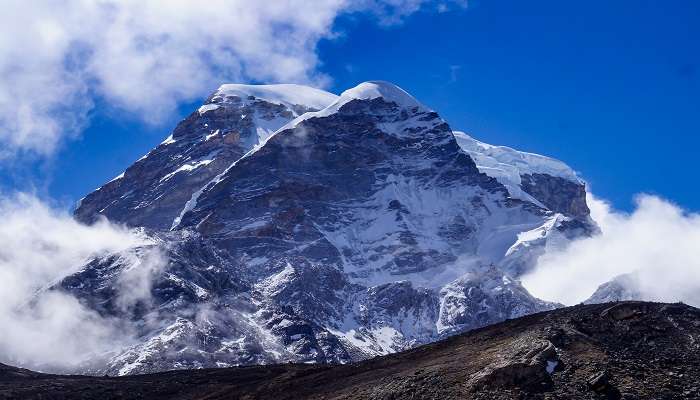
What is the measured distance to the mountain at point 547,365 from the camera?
44.6 m

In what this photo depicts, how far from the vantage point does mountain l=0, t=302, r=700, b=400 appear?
4459 centimetres

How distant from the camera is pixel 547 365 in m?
46.0

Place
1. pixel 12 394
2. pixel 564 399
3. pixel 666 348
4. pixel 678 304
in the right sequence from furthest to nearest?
1. pixel 12 394
2. pixel 678 304
3. pixel 666 348
4. pixel 564 399

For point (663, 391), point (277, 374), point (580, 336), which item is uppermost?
point (277, 374)

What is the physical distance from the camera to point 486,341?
2238 inches

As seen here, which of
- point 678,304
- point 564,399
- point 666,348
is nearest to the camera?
point 564,399

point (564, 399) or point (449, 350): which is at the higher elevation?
point (449, 350)

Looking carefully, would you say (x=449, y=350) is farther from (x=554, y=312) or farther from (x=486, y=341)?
(x=554, y=312)

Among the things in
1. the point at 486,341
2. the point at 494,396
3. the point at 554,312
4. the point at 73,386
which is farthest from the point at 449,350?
the point at 73,386

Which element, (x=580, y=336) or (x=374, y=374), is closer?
(x=580, y=336)

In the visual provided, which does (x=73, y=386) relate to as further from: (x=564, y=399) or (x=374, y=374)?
(x=564, y=399)

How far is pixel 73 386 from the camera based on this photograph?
244 feet

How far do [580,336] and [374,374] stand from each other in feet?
44.3

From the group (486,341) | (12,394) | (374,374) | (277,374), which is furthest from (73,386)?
(486,341)
